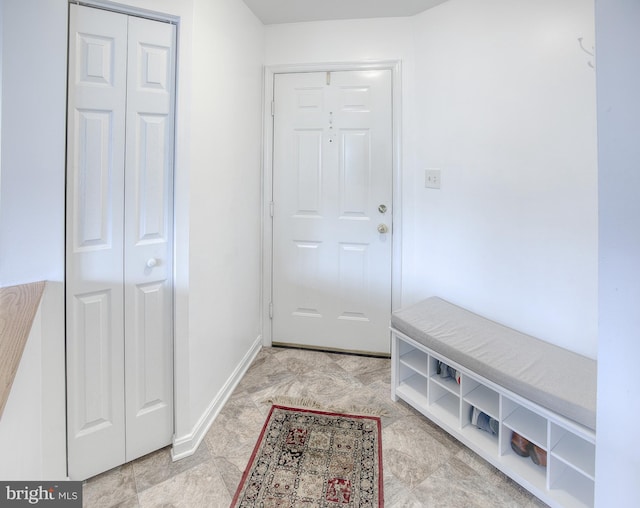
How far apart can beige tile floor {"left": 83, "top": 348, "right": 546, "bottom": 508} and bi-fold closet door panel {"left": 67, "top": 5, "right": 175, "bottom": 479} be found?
0.14m

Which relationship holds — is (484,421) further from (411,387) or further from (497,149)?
(497,149)

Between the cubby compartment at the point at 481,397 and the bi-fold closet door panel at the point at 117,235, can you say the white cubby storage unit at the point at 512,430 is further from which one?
the bi-fold closet door panel at the point at 117,235

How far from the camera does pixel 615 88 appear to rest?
2.19ft

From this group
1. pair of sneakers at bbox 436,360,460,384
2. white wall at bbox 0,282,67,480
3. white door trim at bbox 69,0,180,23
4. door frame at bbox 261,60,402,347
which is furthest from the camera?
door frame at bbox 261,60,402,347

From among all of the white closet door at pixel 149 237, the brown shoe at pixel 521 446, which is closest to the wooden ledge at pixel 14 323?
the white closet door at pixel 149 237

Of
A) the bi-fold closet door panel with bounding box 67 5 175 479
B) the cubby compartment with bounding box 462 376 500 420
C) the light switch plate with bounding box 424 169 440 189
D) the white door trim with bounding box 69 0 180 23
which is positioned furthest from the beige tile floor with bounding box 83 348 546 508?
the white door trim with bounding box 69 0 180 23

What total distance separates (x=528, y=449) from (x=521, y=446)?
0.09ft

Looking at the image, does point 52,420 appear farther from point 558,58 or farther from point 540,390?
point 558,58

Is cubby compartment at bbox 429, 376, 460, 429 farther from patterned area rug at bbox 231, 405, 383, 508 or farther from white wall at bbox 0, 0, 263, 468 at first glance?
white wall at bbox 0, 0, 263, 468

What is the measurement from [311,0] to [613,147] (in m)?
2.08

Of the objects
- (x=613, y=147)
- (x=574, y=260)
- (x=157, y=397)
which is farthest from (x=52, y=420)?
(x=574, y=260)

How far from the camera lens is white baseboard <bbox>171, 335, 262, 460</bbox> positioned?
1574 millimetres

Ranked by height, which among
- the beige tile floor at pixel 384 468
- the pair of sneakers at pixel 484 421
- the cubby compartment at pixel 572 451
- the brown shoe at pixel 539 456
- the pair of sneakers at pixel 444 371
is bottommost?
the beige tile floor at pixel 384 468

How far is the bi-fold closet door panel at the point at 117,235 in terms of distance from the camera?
1.33 m
